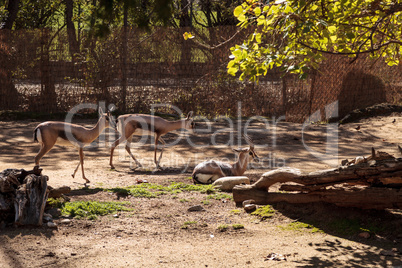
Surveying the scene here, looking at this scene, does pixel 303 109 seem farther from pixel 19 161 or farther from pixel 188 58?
pixel 19 161

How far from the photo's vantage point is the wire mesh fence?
14.6 metres

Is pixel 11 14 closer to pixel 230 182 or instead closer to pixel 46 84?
pixel 46 84

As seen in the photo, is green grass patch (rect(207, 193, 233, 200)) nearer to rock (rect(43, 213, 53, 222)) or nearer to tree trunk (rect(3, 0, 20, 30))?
rock (rect(43, 213, 53, 222))

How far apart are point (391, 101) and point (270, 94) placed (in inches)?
174

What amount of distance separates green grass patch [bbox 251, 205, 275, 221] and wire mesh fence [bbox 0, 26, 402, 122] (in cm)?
897

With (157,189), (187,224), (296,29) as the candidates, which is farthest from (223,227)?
(296,29)

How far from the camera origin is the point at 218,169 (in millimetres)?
8086

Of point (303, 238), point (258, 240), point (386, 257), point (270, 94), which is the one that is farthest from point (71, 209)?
point (270, 94)

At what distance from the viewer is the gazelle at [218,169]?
313 inches

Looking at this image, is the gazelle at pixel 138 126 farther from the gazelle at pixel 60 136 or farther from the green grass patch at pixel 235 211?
the green grass patch at pixel 235 211

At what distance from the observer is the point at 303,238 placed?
5.40 m

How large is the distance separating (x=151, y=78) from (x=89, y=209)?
894 cm

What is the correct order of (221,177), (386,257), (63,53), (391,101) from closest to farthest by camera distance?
(386,257) → (221,177) → (63,53) → (391,101)

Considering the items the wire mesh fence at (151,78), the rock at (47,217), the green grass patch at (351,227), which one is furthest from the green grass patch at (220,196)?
the wire mesh fence at (151,78)
